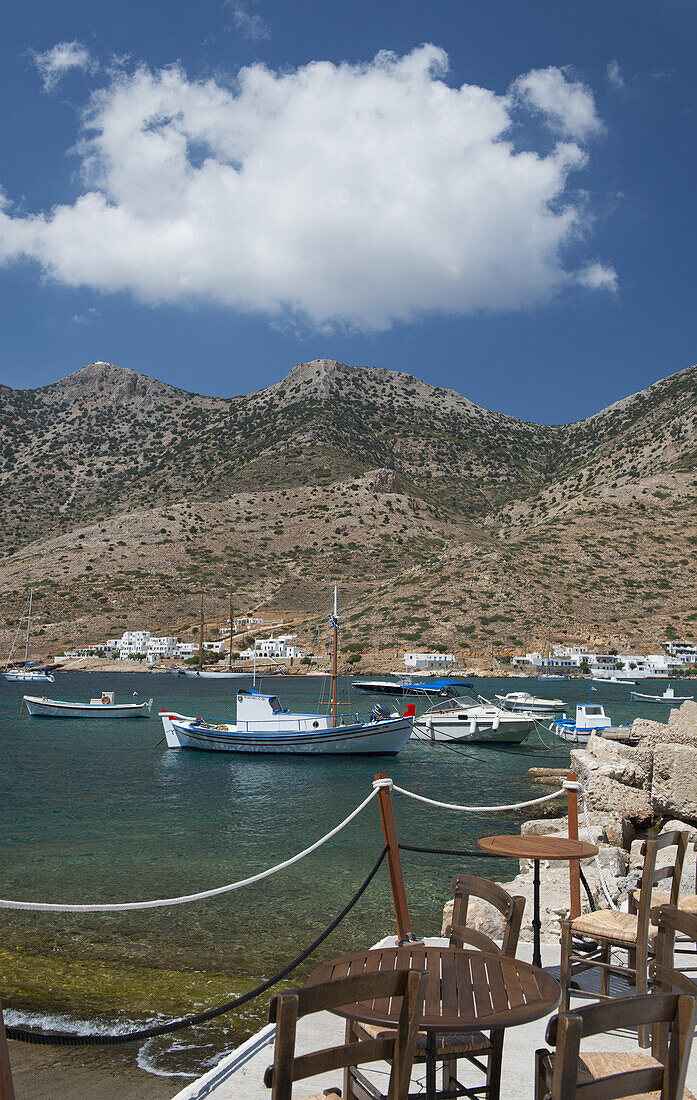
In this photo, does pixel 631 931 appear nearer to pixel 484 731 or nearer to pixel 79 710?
pixel 484 731

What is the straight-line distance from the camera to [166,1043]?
6.55 m

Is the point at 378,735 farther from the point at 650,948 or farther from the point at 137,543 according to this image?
the point at 137,543

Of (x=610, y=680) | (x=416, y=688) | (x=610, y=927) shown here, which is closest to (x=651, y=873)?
(x=610, y=927)

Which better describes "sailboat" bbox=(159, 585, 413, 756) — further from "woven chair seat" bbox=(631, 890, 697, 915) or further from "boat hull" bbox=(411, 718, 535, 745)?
"woven chair seat" bbox=(631, 890, 697, 915)

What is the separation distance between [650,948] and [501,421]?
5775 inches

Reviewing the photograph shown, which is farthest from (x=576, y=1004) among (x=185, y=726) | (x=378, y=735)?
(x=185, y=726)

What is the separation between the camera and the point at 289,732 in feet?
104

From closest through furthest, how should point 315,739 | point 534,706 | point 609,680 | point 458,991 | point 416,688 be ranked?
point 458,991 < point 315,739 < point 534,706 < point 416,688 < point 609,680

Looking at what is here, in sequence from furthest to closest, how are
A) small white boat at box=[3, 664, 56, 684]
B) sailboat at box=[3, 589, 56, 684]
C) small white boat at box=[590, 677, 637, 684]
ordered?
sailboat at box=[3, 589, 56, 684], small white boat at box=[3, 664, 56, 684], small white boat at box=[590, 677, 637, 684]

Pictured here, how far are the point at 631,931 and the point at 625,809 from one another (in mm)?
8606

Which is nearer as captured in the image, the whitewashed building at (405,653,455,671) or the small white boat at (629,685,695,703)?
the small white boat at (629,685,695,703)

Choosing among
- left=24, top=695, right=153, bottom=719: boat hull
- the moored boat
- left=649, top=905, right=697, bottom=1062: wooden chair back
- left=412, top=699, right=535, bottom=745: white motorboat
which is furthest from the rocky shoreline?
the moored boat

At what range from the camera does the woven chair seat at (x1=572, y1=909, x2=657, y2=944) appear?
4716 mm

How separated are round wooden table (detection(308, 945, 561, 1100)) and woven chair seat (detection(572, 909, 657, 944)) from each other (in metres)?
1.89
